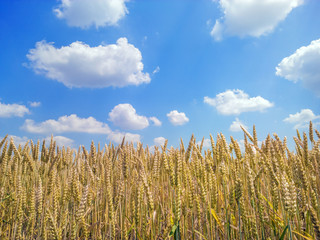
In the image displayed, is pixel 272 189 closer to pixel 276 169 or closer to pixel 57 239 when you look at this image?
pixel 276 169

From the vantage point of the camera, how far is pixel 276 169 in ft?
5.16

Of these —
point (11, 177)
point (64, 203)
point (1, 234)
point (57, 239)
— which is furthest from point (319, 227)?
point (11, 177)

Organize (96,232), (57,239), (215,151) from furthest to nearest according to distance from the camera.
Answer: (215,151)
(96,232)
(57,239)

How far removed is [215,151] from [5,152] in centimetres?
254

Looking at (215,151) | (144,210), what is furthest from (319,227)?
(144,210)

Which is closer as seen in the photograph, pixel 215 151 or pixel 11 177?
pixel 215 151

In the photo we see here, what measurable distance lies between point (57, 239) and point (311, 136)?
2.80 metres

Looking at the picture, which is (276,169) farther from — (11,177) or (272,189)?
(11,177)

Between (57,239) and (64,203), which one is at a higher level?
(64,203)

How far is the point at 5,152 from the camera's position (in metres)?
2.80

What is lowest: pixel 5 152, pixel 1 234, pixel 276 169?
pixel 1 234

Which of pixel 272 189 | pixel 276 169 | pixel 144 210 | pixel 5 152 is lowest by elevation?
pixel 144 210

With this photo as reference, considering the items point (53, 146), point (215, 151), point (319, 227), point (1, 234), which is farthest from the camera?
point (53, 146)

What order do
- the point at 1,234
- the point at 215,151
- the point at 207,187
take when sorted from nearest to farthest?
the point at 207,187, the point at 215,151, the point at 1,234
